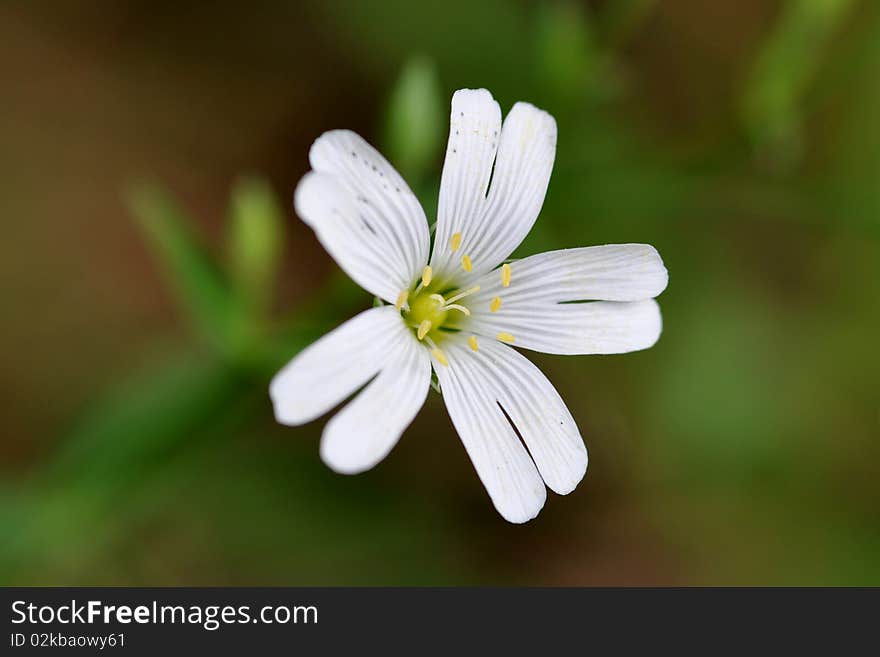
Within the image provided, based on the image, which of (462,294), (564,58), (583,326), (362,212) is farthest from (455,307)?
(564,58)

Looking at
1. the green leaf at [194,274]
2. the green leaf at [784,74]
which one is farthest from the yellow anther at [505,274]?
the green leaf at [784,74]

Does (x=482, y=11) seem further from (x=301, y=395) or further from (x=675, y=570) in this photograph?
(x=301, y=395)

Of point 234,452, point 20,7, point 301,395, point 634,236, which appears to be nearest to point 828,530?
point 634,236

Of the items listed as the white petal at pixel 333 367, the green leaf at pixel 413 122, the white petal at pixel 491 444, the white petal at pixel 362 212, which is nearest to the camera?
the white petal at pixel 333 367

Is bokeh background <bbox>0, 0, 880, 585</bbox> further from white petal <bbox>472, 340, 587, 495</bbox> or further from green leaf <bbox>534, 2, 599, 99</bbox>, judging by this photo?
white petal <bbox>472, 340, 587, 495</bbox>

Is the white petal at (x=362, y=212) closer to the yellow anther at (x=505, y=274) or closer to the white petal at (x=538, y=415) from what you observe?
the yellow anther at (x=505, y=274)

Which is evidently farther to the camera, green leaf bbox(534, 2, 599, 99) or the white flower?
green leaf bbox(534, 2, 599, 99)

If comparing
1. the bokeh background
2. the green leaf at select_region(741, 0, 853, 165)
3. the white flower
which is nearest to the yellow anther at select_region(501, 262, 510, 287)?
the white flower
